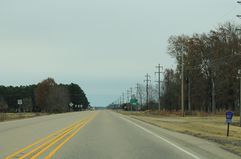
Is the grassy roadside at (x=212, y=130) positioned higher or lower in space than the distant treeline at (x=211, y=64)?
lower

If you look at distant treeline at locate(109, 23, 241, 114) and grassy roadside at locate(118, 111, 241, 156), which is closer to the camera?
grassy roadside at locate(118, 111, 241, 156)

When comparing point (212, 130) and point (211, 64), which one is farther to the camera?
point (211, 64)

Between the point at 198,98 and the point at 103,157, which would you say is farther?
the point at 198,98

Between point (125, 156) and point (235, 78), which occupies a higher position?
point (235, 78)

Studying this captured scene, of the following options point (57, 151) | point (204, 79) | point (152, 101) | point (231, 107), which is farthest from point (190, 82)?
point (57, 151)

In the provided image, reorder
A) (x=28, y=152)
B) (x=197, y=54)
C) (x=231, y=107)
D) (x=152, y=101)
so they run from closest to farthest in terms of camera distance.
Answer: (x=28, y=152) < (x=197, y=54) < (x=231, y=107) < (x=152, y=101)

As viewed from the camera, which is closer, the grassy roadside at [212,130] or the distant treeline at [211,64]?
the grassy roadside at [212,130]

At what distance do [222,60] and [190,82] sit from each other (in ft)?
45.3

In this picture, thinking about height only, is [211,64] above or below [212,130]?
above

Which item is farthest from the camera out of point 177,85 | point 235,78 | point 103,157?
point 177,85

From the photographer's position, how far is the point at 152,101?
172750 millimetres

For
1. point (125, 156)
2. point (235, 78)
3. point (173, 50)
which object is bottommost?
point (125, 156)

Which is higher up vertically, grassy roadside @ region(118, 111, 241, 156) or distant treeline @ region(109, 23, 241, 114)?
distant treeline @ region(109, 23, 241, 114)

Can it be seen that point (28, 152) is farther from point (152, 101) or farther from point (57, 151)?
point (152, 101)
